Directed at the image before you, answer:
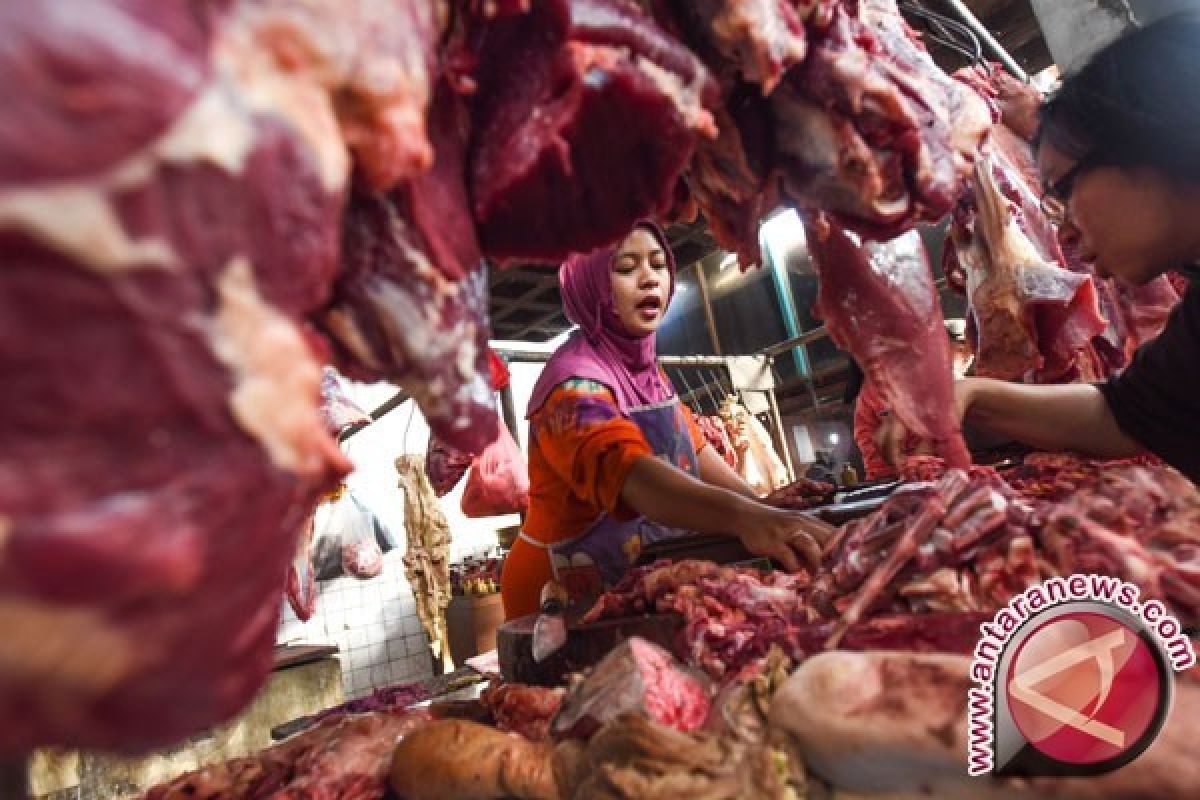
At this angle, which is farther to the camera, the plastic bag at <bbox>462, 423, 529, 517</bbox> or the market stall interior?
the plastic bag at <bbox>462, 423, 529, 517</bbox>

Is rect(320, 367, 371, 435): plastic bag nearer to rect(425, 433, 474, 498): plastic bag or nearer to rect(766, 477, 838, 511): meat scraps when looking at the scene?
rect(425, 433, 474, 498): plastic bag

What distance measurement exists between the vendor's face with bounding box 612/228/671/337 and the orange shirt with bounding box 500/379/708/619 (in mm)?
550

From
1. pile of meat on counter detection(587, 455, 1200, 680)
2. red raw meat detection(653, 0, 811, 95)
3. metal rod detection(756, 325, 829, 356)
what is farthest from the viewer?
metal rod detection(756, 325, 829, 356)

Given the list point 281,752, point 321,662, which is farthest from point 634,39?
point 321,662

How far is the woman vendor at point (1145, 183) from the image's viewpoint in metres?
1.72

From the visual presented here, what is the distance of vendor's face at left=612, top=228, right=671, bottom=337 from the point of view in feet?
11.4

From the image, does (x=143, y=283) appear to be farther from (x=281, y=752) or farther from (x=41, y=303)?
(x=281, y=752)

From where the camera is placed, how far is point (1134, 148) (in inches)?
70.6

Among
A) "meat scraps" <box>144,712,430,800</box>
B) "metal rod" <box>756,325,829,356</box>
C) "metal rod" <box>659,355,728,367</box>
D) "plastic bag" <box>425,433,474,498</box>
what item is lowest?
"meat scraps" <box>144,712,430,800</box>

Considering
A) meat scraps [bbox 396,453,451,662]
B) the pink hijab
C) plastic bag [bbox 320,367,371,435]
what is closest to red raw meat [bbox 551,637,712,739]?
the pink hijab

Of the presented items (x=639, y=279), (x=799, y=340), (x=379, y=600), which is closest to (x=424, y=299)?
(x=639, y=279)

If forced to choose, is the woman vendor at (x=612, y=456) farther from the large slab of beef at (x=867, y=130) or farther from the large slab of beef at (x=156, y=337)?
the large slab of beef at (x=156, y=337)

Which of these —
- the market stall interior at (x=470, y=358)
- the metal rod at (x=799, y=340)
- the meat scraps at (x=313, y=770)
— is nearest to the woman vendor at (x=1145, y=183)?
the market stall interior at (x=470, y=358)

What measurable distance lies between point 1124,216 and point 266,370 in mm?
2133
